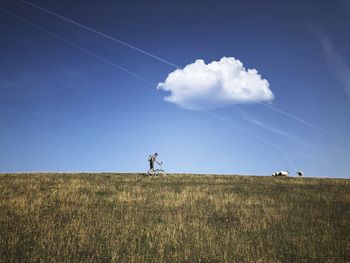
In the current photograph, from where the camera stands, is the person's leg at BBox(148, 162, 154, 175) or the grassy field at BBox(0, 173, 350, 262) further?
the person's leg at BBox(148, 162, 154, 175)

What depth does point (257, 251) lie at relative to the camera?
36.4 feet

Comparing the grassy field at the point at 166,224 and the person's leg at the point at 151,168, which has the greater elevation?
the person's leg at the point at 151,168

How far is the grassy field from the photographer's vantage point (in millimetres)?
10664

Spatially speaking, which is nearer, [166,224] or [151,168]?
[166,224]

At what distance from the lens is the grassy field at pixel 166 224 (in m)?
10.7

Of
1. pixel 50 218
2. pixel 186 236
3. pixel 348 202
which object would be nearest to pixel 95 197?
pixel 50 218

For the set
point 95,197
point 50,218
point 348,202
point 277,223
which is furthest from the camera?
point 348,202

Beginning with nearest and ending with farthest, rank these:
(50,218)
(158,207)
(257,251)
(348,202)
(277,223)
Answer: (257,251) → (50,218) → (277,223) → (158,207) → (348,202)

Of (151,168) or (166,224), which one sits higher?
(151,168)

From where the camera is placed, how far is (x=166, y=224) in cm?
1448

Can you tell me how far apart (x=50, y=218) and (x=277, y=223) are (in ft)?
33.3

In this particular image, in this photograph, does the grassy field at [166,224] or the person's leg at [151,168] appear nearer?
the grassy field at [166,224]

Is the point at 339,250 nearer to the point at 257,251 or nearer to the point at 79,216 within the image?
the point at 257,251

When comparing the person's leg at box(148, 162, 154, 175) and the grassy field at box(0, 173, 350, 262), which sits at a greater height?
the person's leg at box(148, 162, 154, 175)
